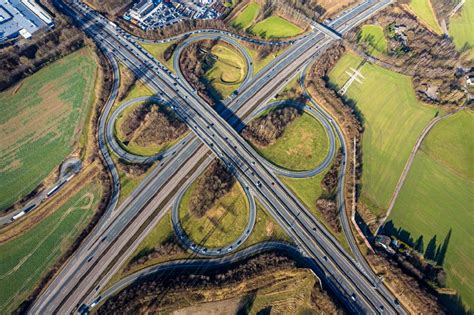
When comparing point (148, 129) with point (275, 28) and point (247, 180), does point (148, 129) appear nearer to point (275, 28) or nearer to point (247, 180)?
point (247, 180)

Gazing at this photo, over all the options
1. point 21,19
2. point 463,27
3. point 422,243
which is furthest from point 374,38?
point 21,19

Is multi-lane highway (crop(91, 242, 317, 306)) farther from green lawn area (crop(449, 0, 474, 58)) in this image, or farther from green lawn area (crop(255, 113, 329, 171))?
green lawn area (crop(449, 0, 474, 58))

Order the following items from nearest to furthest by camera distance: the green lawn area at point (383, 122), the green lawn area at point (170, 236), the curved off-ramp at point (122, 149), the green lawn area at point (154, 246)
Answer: the green lawn area at point (154, 246) → the green lawn area at point (170, 236) → the curved off-ramp at point (122, 149) → the green lawn area at point (383, 122)

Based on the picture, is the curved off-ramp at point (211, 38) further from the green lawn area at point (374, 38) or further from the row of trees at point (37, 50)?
the green lawn area at point (374, 38)

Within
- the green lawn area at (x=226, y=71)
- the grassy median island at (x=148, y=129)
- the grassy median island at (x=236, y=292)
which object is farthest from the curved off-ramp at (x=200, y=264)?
the green lawn area at (x=226, y=71)

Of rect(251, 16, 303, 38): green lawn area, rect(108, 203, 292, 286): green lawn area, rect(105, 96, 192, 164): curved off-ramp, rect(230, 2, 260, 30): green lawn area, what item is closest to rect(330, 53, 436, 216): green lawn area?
rect(251, 16, 303, 38): green lawn area

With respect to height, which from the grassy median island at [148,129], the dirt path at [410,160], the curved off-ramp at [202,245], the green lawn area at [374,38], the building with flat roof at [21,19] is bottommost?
the dirt path at [410,160]
